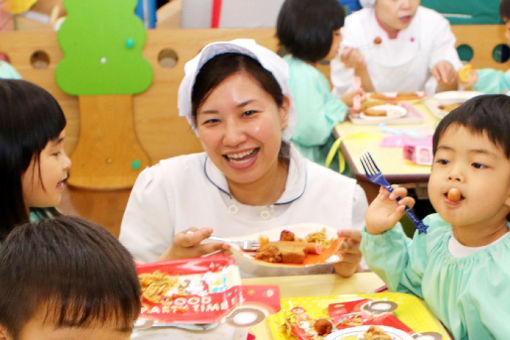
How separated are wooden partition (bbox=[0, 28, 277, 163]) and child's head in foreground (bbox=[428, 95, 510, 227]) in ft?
9.40

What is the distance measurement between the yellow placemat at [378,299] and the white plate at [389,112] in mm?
1654

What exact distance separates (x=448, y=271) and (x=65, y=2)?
325 cm

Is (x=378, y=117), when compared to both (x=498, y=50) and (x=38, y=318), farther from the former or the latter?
(x=38, y=318)

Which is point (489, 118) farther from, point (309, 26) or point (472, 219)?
point (309, 26)

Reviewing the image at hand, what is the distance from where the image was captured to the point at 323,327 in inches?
52.8

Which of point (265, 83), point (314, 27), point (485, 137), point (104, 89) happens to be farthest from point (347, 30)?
point (485, 137)

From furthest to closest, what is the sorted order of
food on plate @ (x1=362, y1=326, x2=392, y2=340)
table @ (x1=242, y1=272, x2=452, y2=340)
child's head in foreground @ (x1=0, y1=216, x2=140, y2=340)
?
table @ (x1=242, y1=272, x2=452, y2=340) → food on plate @ (x1=362, y1=326, x2=392, y2=340) → child's head in foreground @ (x1=0, y1=216, x2=140, y2=340)

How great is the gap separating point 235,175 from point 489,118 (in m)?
0.74

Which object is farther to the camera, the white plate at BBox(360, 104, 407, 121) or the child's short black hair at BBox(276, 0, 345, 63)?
the child's short black hair at BBox(276, 0, 345, 63)

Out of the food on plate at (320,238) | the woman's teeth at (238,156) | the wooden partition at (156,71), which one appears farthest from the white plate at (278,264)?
the wooden partition at (156,71)

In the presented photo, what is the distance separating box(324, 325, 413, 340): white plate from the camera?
1276 millimetres

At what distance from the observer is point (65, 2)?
12.9 ft

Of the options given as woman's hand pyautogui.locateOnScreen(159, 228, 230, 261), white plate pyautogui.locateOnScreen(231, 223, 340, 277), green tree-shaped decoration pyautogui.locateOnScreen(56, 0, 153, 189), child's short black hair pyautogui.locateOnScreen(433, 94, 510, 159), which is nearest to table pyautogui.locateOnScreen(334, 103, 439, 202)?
white plate pyautogui.locateOnScreen(231, 223, 340, 277)

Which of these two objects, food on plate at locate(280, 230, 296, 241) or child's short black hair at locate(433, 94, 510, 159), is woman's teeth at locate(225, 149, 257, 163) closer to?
food on plate at locate(280, 230, 296, 241)
